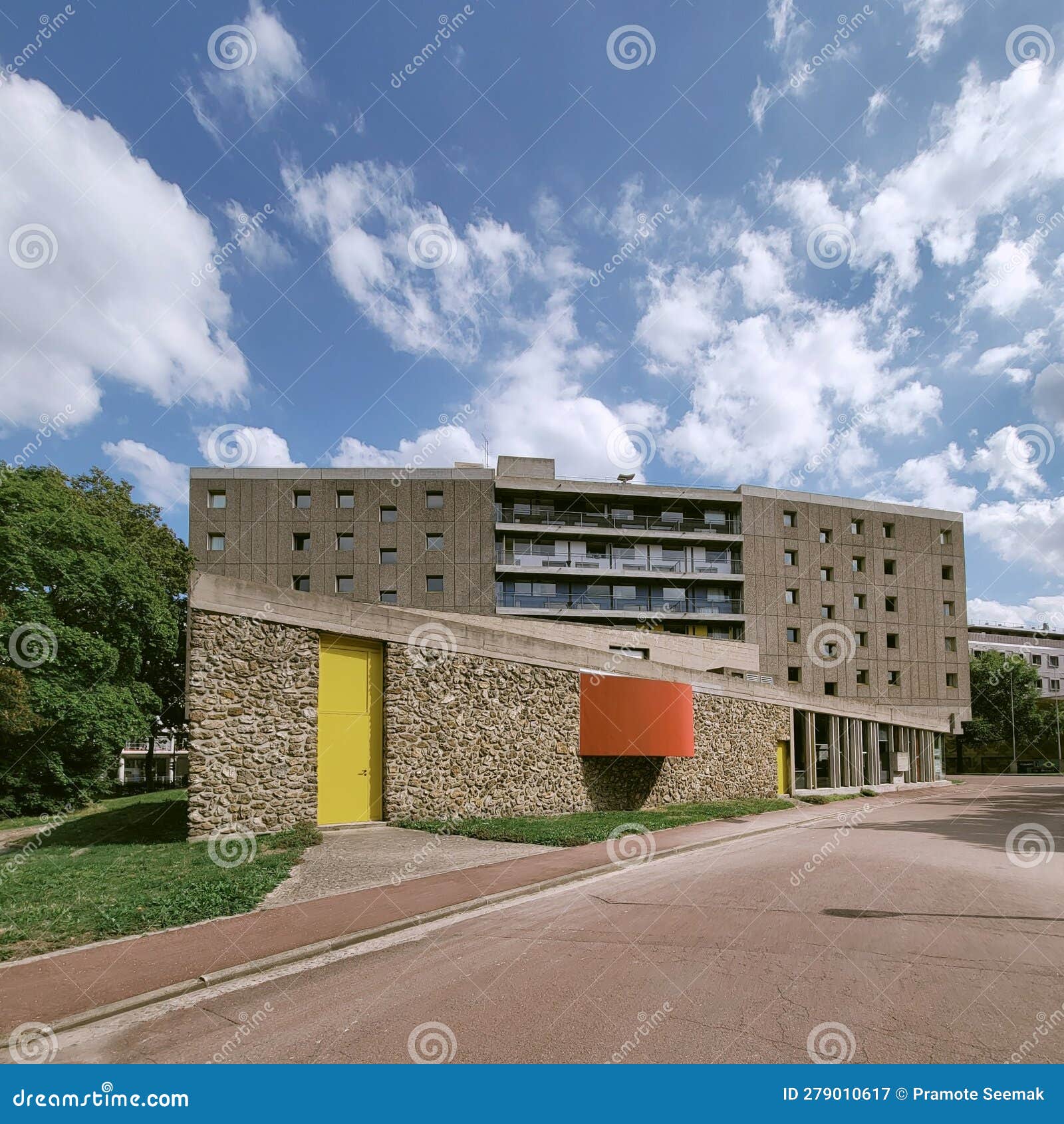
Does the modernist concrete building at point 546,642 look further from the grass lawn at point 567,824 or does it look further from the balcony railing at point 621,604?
the grass lawn at point 567,824

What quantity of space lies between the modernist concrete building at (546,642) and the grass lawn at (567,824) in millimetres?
692

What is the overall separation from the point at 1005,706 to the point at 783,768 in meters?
43.5

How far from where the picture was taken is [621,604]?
151 ft

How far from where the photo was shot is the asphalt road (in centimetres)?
476

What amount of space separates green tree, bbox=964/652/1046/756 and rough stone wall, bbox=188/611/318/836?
58.7 meters

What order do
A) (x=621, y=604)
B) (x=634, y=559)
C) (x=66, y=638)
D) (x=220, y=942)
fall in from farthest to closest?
(x=634, y=559), (x=621, y=604), (x=66, y=638), (x=220, y=942)

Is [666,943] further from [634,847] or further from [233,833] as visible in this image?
[233,833]

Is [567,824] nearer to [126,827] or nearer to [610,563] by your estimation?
[126,827]

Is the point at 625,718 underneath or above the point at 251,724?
underneath

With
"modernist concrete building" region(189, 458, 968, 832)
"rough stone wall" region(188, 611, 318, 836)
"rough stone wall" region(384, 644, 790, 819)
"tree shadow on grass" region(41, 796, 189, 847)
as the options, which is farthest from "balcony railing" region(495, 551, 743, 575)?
"rough stone wall" region(188, 611, 318, 836)

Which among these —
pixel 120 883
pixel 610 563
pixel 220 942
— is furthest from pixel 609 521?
pixel 220 942

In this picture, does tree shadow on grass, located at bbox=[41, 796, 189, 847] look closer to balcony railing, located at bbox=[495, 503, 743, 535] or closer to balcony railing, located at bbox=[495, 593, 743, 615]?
balcony railing, located at bbox=[495, 593, 743, 615]

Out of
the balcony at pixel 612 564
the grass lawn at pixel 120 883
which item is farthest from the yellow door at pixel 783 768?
the balcony at pixel 612 564

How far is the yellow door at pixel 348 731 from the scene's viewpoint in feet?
49.1
